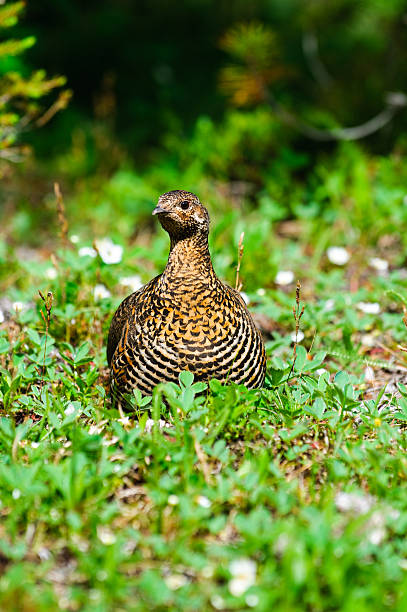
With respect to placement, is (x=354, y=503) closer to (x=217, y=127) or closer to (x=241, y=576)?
(x=241, y=576)

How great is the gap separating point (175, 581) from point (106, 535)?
0.32 metres

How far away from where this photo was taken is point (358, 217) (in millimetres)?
5832

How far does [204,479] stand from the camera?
2.63 meters

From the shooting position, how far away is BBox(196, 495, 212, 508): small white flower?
2475mm

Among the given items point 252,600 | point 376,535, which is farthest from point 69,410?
point 376,535

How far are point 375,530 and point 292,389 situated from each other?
3.64 ft

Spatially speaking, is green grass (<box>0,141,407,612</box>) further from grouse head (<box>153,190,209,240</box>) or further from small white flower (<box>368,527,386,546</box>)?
grouse head (<box>153,190,209,240</box>)

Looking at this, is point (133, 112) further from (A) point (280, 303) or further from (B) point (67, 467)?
(B) point (67, 467)

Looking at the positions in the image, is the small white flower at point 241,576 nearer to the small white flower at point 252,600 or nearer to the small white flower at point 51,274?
the small white flower at point 252,600

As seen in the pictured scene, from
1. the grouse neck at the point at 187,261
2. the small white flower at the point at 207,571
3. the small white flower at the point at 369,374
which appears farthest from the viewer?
the small white flower at the point at 369,374

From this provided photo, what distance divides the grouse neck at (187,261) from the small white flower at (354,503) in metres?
1.23

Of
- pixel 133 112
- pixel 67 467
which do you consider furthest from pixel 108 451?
pixel 133 112

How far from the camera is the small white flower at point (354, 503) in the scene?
2496mm

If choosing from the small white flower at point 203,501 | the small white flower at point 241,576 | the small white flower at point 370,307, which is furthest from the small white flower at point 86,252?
the small white flower at point 241,576
